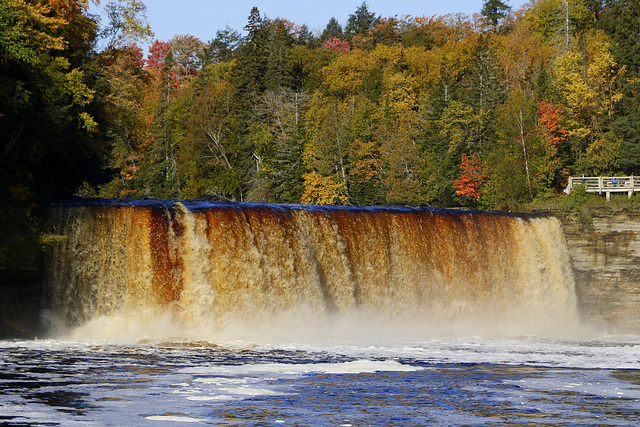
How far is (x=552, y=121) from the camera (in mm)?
52781

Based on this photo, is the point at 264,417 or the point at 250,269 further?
the point at 250,269

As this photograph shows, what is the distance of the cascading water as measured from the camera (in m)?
25.4

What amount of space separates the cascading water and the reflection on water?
2.73m

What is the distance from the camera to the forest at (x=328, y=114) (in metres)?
26.8

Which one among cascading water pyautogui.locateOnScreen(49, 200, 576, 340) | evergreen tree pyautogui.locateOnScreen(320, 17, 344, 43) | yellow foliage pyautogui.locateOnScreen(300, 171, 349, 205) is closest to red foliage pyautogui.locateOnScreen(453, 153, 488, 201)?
yellow foliage pyautogui.locateOnScreen(300, 171, 349, 205)

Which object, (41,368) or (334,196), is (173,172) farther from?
(41,368)

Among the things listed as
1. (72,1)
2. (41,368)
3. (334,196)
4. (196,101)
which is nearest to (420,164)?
(334,196)

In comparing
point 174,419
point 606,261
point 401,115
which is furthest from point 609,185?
point 174,419

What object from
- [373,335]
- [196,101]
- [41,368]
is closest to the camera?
[41,368]

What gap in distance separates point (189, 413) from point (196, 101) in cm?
6494

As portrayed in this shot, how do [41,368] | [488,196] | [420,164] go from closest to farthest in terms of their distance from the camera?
[41,368], [488,196], [420,164]

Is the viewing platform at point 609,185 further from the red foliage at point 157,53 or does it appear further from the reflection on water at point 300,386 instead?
the red foliage at point 157,53

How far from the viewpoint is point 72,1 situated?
32.5 meters

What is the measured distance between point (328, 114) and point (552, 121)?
1993cm
